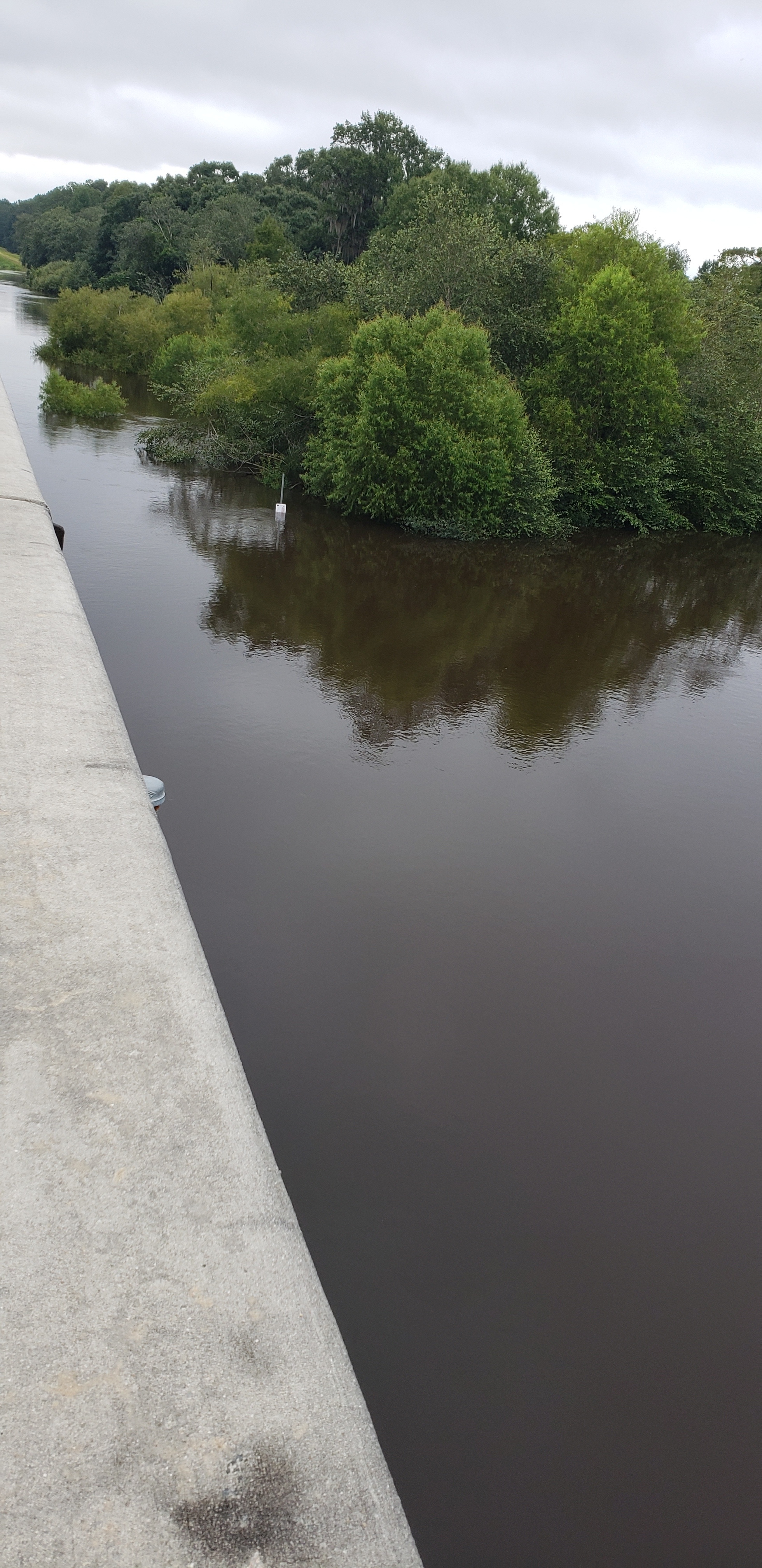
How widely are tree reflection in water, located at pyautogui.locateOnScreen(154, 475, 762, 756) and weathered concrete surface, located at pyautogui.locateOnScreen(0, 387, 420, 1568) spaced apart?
5.96 metres

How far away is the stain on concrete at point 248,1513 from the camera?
205 centimetres

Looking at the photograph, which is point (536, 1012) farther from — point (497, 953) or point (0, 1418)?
point (0, 1418)

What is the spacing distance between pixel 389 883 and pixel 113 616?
6340 millimetres

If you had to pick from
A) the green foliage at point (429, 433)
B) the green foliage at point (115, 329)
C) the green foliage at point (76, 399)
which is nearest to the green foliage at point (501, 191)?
the green foliage at point (115, 329)

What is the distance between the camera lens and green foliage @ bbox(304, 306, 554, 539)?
715 inches

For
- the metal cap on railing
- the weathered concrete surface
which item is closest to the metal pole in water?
the metal cap on railing

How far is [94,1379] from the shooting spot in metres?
2.28

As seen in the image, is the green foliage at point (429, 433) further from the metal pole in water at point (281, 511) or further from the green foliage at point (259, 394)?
Answer: the green foliage at point (259, 394)

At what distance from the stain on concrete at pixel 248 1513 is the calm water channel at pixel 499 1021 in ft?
5.91

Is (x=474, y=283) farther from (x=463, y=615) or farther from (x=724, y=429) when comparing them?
(x=463, y=615)

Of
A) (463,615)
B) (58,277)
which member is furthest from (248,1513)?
(58,277)

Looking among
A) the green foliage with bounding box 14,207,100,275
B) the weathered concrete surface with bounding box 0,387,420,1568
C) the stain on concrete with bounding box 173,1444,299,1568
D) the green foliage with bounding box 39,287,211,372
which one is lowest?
the stain on concrete with bounding box 173,1444,299,1568

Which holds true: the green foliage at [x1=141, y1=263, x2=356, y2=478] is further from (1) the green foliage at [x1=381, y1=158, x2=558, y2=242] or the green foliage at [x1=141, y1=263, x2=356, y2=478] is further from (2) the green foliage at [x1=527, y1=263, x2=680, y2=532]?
(1) the green foliage at [x1=381, y1=158, x2=558, y2=242]

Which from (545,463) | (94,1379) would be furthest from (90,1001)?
(545,463)
